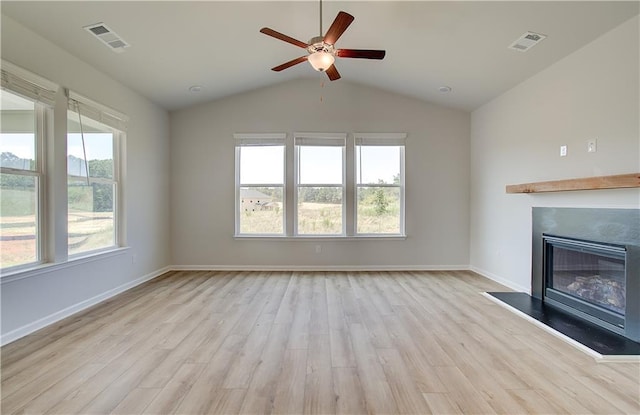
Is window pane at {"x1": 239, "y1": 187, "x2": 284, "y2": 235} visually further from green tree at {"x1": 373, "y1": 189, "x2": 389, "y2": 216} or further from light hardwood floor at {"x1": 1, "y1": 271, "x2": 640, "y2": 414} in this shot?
light hardwood floor at {"x1": 1, "y1": 271, "x2": 640, "y2": 414}

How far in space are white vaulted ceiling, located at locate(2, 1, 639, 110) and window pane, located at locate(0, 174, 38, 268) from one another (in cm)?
149

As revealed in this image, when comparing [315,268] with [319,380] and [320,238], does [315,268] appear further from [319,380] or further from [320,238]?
[319,380]

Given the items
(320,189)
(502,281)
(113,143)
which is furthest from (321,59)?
(502,281)

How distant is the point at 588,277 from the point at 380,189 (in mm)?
3069

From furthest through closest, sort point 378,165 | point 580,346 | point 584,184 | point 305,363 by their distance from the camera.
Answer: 1. point 378,165
2. point 584,184
3. point 580,346
4. point 305,363

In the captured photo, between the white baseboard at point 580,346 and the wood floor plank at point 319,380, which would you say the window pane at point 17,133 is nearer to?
the wood floor plank at point 319,380

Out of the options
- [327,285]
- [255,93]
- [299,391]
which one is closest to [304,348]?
[299,391]

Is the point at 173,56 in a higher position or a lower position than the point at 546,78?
higher

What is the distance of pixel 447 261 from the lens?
5.30 meters

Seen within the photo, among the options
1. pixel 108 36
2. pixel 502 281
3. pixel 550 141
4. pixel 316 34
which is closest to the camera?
pixel 108 36

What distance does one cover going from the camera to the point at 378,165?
536cm

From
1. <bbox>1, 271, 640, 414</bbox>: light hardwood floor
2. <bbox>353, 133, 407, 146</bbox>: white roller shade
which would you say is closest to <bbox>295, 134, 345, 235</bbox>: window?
<bbox>353, 133, 407, 146</bbox>: white roller shade

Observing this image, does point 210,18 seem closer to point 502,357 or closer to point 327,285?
point 327,285

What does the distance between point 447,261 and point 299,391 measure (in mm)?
4239
